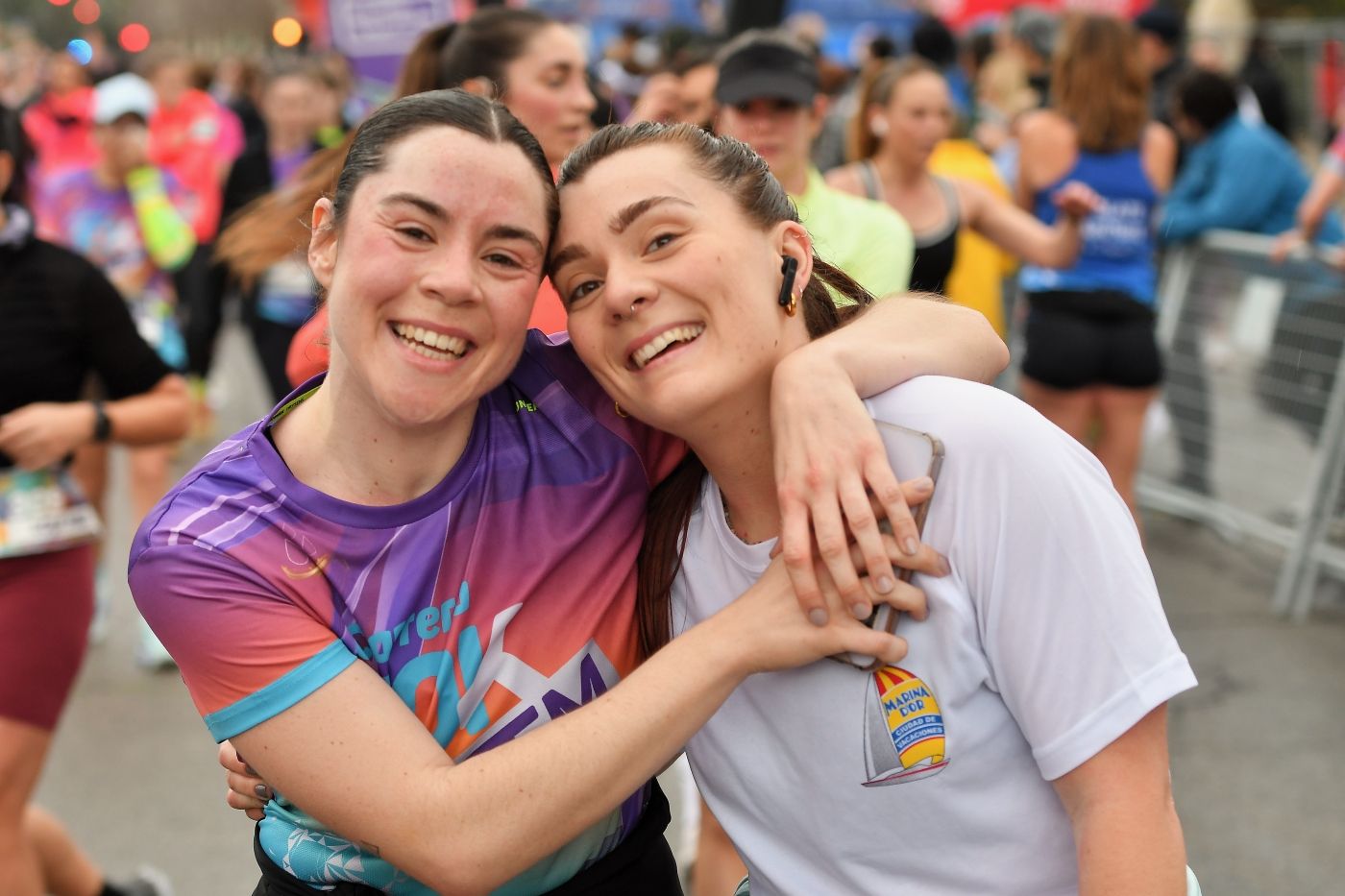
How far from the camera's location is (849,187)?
16.9 ft

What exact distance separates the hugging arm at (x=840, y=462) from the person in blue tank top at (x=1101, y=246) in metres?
4.15

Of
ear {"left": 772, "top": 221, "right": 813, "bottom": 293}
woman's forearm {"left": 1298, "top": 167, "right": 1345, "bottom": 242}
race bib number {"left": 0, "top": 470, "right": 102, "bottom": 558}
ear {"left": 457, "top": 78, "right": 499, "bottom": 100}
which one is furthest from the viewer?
woman's forearm {"left": 1298, "top": 167, "right": 1345, "bottom": 242}

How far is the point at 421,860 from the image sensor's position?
5.99 feet

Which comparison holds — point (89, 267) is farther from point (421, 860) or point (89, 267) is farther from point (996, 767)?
point (996, 767)

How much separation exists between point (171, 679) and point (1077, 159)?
4429 mm

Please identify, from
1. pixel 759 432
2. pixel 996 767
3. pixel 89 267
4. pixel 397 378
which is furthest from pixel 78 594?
pixel 996 767

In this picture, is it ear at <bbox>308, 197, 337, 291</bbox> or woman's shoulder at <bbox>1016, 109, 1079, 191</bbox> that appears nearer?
ear at <bbox>308, 197, 337, 291</bbox>

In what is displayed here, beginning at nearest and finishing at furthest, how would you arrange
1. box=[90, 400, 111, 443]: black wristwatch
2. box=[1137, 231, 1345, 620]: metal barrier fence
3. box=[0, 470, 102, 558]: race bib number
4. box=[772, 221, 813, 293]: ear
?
box=[772, 221, 813, 293]: ear → box=[0, 470, 102, 558]: race bib number → box=[90, 400, 111, 443]: black wristwatch → box=[1137, 231, 1345, 620]: metal barrier fence

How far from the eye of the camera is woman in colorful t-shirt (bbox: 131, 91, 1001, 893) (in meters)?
1.85

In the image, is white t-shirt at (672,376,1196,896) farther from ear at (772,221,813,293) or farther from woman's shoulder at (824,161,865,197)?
woman's shoulder at (824,161,865,197)

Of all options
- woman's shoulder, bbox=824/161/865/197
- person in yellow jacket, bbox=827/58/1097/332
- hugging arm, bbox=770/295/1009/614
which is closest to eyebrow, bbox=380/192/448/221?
hugging arm, bbox=770/295/1009/614

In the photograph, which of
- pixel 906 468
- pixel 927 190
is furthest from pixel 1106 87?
pixel 906 468

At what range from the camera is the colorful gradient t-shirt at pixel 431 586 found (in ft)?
6.17

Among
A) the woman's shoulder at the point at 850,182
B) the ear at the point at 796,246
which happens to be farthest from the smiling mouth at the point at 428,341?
the woman's shoulder at the point at 850,182
